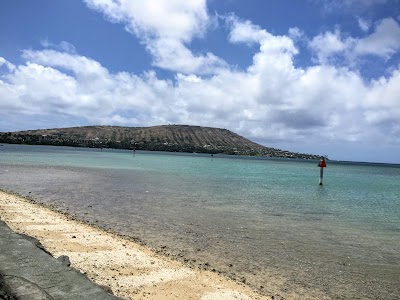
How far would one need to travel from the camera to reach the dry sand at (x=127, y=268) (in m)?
8.84

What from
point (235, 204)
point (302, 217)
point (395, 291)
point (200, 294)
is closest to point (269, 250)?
point (395, 291)

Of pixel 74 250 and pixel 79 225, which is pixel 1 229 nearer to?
pixel 74 250

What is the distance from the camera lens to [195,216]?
20234 mm

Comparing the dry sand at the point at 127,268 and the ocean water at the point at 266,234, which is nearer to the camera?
the dry sand at the point at 127,268

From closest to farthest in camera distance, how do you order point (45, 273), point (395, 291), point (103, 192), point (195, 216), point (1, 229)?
point (45, 273)
point (1, 229)
point (395, 291)
point (195, 216)
point (103, 192)

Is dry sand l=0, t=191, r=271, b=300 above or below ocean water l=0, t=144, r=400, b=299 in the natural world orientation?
above

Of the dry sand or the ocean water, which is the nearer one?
the dry sand

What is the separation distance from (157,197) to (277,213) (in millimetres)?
9331

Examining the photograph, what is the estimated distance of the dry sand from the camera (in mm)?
8836

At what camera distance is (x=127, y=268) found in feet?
A: 33.6

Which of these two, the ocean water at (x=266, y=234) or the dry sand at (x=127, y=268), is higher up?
the dry sand at (x=127, y=268)

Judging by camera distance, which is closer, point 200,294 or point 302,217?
point 200,294

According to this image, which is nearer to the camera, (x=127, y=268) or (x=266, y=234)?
(x=127, y=268)

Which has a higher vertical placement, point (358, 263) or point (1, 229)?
point (1, 229)
